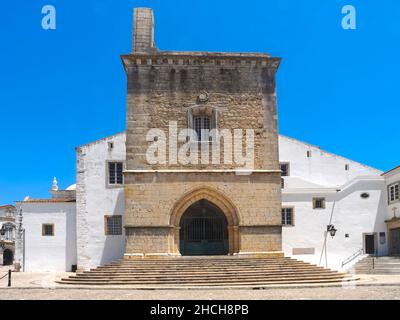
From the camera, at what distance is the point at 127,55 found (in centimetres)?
2508

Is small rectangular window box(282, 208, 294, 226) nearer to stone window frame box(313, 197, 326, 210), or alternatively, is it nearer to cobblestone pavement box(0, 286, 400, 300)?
stone window frame box(313, 197, 326, 210)

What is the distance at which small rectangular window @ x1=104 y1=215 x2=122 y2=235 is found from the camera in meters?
29.9

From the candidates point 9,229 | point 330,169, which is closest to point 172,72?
point 330,169

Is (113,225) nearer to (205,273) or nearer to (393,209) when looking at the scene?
(205,273)

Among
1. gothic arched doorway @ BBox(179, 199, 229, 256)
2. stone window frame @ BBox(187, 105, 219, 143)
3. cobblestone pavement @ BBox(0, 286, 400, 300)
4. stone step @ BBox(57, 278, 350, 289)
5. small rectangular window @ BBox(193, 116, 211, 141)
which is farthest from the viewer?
gothic arched doorway @ BBox(179, 199, 229, 256)

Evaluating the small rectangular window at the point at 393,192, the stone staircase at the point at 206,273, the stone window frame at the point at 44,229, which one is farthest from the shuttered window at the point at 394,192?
the stone window frame at the point at 44,229

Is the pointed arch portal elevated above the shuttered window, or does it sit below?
below

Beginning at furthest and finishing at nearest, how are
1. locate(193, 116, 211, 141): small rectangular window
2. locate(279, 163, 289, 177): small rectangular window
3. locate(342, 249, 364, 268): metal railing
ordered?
locate(279, 163, 289, 177): small rectangular window → locate(342, 249, 364, 268): metal railing → locate(193, 116, 211, 141): small rectangular window

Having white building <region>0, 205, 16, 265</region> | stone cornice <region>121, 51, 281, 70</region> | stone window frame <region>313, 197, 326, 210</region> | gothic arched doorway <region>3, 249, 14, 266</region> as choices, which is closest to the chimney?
stone cornice <region>121, 51, 281, 70</region>

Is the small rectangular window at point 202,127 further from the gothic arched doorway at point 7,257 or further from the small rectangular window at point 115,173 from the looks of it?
the gothic arched doorway at point 7,257

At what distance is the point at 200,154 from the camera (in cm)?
2497

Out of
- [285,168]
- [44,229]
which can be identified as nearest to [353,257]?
[285,168]

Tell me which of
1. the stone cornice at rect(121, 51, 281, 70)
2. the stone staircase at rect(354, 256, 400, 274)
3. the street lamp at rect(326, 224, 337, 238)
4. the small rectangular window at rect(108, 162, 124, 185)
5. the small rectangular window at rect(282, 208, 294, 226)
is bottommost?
the stone staircase at rect(354, 256, 400, 274)
